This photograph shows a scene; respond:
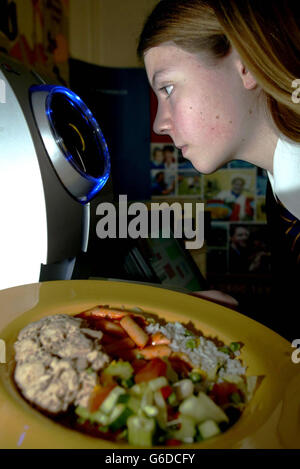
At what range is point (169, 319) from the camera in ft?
2.07

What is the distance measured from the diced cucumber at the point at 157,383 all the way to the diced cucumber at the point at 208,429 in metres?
0.06

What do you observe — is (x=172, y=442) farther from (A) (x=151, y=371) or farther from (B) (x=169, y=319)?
(B) (x=169, y=319)

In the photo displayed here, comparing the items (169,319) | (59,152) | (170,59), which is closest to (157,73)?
(170,59)

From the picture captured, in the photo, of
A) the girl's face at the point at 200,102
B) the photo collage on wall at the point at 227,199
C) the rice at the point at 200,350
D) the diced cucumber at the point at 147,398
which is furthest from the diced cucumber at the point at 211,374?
the photo collage on wall at the point at 227,199

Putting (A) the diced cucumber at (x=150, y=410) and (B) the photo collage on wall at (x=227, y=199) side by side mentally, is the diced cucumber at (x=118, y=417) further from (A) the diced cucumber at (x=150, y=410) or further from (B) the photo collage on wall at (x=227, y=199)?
(B) the photo collage on wall at (x=227, y=199)

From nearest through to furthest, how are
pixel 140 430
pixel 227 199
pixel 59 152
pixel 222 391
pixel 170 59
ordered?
pixel 140 430, pixel 222 391, pixel 59 152, pixel 170 59, pixel 227 199

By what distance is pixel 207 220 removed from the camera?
1.46m

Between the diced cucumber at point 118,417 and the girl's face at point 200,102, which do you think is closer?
the diced cucumber at point 118,417

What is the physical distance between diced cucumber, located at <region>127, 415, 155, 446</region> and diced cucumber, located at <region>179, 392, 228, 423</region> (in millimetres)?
51

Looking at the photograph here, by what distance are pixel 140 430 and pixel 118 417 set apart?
0.11ft

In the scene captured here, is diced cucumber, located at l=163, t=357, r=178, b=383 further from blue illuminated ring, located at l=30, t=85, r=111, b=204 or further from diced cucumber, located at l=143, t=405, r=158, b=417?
blue illuminated ring, located at l=30, t=85, r=111, b=204

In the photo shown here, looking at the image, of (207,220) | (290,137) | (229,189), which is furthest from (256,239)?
(290,137)

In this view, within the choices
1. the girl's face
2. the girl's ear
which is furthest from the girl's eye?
the girl's ear

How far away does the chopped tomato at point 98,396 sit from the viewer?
1.36ft
